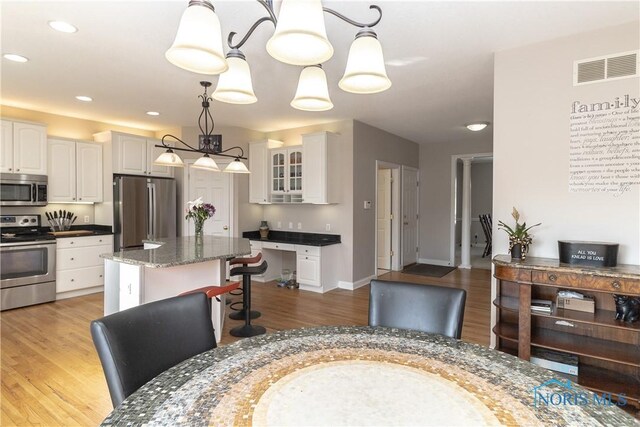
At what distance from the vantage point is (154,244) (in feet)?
12.6

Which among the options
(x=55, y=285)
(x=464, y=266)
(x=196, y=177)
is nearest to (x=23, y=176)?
(x=55, y=285)

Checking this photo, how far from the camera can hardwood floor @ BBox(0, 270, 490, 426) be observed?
224 cm

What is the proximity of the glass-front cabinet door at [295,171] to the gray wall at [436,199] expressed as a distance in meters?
3.20

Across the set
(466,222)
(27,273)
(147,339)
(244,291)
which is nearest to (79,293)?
(27,273)

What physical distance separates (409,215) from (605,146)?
15.5 feet

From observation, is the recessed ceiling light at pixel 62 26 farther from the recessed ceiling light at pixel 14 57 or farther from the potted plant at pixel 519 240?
the potted plant at pixel 519 240

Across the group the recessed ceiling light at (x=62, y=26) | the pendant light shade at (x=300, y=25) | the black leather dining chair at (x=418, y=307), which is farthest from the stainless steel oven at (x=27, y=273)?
the pendant light shade at (x=300, y=25)

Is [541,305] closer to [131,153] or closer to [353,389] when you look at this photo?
[353,389]

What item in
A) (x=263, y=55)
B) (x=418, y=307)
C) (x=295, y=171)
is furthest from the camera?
(x=295, y=171)

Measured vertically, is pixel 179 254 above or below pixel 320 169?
below

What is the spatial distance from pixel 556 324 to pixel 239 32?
10.7 ft

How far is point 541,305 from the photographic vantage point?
2473 mm

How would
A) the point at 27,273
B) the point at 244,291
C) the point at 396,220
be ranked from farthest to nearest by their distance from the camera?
1. the point at 396,220
2. the point at 27,273
3. the point at 244,291

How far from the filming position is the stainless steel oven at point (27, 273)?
419 cm
